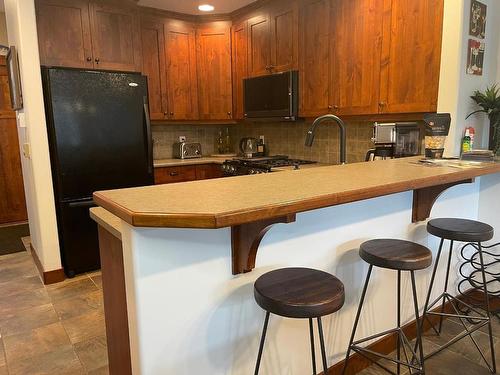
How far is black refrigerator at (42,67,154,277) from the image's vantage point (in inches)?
116

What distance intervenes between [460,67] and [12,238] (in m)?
4.67

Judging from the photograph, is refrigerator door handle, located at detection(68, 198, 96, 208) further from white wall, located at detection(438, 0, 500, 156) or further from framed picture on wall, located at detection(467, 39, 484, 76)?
framed picture on wall, located at detection(467, 39, 484, 76)

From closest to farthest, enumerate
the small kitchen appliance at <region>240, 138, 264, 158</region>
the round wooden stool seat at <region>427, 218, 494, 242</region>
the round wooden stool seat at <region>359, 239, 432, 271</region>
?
the round wooden stool seat at <region>359, 239, 432, 271</region> < the round wooden stool seat at <region>427, 218, 494, 242</region> < the small kitchen appliance at <region>240, 138, 264, 158</region>

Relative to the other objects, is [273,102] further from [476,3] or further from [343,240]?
[343,240]

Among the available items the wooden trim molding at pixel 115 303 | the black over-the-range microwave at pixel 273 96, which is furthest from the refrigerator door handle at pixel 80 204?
the black over-the-range microwave at pixel 273 96

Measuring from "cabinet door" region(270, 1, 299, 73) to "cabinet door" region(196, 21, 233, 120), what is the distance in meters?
0.75

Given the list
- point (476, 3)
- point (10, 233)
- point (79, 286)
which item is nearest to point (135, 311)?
point (79, 286)

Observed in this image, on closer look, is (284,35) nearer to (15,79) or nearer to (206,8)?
(206,8)

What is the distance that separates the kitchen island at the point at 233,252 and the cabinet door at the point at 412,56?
807mm

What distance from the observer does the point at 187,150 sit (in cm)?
450

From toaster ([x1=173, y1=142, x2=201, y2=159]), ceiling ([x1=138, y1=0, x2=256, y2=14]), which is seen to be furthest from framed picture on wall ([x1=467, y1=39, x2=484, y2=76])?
toaster ([x1=173, y1=142, x2=201, y2=159])

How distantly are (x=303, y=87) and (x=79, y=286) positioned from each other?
101 inches

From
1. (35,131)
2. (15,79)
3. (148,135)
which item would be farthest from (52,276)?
(15,79)

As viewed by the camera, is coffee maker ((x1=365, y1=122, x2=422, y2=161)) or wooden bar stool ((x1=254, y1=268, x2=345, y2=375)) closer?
wooden bar stool ((x1=254, y1=268, x2=345, y2=375))
